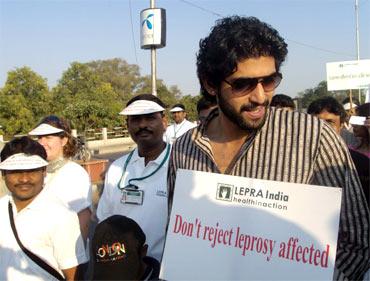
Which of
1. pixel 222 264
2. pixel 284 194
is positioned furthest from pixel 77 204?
pixel 284 194

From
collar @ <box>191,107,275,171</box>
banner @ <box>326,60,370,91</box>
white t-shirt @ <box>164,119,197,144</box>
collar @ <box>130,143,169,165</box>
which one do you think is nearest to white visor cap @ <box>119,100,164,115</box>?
collar @ <box>130,143,169,165</box>

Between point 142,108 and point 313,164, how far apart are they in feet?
6.06

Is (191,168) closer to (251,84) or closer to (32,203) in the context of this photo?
(251,84)

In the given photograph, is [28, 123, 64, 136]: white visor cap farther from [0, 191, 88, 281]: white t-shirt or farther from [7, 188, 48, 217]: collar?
[0, 191, 88, 281]: white t-shirt

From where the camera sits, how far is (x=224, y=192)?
1.61m

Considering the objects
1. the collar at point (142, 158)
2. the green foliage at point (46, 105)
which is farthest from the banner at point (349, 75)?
the green foliage at point (46, 105)

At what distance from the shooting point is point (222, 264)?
156 cm

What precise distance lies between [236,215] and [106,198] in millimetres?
1684

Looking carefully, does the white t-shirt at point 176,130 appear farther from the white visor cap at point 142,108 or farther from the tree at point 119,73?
the tree at point 119,73

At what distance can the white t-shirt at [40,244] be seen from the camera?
95.4 inches

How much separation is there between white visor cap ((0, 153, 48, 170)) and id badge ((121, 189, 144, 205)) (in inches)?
23.1

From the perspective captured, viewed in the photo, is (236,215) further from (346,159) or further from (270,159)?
(346,159)

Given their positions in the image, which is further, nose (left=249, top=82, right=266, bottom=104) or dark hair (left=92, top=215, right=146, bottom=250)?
dark hair (left=92, top=215, right=146, bottom=250)

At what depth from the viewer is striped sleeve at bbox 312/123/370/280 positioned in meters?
1.53
